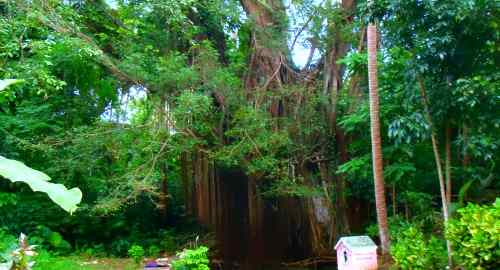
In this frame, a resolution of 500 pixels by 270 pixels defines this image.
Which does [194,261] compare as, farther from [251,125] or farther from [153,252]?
[153,252]

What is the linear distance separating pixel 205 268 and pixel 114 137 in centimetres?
255

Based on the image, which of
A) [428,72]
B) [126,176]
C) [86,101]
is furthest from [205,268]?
[86,101]

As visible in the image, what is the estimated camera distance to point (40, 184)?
0.93m

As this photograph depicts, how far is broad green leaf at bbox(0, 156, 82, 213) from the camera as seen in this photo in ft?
3.01

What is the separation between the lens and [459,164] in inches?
217

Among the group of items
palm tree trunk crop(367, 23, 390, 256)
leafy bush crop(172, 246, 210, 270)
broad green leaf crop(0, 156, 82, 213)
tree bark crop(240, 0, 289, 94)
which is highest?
tree bark crop(240, 0, 289, 94)

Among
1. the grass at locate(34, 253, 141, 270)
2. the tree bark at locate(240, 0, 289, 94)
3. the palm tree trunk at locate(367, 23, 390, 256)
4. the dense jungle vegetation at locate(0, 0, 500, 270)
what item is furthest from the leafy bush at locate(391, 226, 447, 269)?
the grass at locate(34, 253, 141, 270)

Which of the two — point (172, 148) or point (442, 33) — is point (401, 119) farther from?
point (172, 148)

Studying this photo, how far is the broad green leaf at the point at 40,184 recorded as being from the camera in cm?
92

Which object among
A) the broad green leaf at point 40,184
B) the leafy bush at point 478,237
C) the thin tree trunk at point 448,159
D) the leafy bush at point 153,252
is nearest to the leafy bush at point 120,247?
the leafy bush at point 153,252

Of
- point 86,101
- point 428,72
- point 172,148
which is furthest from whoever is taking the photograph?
point 86,101

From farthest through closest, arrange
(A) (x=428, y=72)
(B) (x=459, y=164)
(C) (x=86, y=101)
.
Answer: (C) (x=86, y=101) → (B) (x=459, y=164) → (A) (x=428, y=72)

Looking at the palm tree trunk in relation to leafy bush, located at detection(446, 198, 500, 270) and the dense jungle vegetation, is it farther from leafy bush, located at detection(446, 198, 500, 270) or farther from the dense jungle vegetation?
leafy bush, located at detection(446, 198, 500, 270)

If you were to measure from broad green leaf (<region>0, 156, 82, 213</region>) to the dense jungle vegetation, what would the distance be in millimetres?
3556
